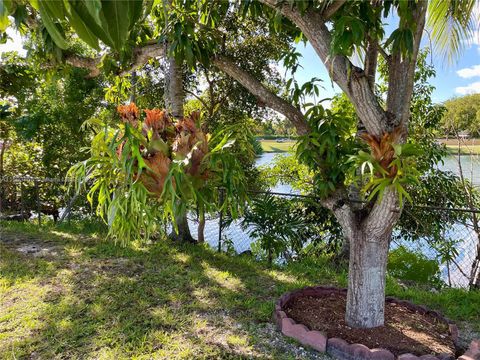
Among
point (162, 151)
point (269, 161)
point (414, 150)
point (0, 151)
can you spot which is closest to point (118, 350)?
point (162, 151)

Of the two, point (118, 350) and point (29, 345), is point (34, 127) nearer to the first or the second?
point (29, 345)

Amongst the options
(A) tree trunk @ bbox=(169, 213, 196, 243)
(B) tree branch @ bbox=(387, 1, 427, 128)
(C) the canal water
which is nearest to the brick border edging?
(B) tree branch @ bbox=(387, 1, 427, 128)

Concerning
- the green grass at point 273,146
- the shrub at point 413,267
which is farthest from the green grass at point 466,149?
the green grass at point 273,146

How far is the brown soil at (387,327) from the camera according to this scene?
7.63ft

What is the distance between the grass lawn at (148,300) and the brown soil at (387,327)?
9.6 inches

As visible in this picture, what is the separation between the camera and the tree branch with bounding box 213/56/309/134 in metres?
2.58

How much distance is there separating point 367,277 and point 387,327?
438 mm

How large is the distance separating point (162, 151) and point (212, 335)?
1422 millimetres

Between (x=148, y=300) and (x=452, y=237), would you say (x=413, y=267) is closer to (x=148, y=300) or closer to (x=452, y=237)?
(x=452, y=237)

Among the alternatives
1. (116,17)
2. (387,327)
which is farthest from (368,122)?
(116,17)

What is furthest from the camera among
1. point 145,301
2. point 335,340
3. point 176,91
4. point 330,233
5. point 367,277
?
point 330,233

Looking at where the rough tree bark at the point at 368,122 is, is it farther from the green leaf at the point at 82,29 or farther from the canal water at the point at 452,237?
the canal water at the point at 452,237

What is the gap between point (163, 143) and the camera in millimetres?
1911

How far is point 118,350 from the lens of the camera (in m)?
2.32
